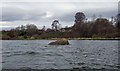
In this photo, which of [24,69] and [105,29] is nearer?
[24,69]

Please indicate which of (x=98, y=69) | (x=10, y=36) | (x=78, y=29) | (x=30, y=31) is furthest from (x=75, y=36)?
(x=98, y=69)

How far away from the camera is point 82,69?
1833 cm

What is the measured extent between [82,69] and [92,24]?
117m

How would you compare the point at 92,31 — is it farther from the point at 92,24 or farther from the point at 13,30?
the point at 13,30

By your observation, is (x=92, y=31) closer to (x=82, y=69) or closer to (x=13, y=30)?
(x=13, y=30)

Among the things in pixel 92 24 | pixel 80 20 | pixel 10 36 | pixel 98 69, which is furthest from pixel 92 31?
pixel 98 69

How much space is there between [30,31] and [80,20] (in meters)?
33.8

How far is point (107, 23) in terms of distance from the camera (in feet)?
442

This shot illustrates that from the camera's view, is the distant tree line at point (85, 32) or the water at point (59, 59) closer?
the water at point (59, 59)

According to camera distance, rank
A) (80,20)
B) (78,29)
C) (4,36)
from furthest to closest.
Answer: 1. (80,20)
2. (78,29)
3. (4,36)

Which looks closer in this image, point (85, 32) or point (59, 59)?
point (59, 59)

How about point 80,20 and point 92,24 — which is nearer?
point 92,24

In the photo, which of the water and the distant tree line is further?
the distant tree line

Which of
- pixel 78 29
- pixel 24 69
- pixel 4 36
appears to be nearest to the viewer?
pixel 24 69
